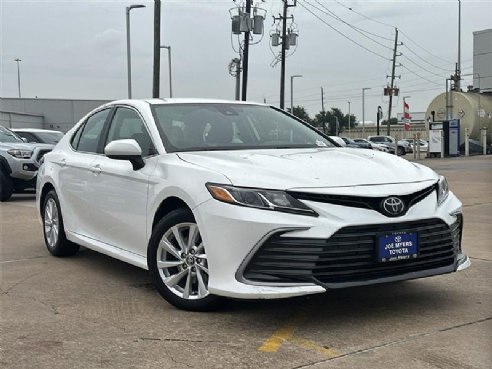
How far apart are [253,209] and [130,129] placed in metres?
1.94

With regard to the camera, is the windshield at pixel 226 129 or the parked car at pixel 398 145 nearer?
the windshield at pixel 226 129

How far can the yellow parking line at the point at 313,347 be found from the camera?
3.40m

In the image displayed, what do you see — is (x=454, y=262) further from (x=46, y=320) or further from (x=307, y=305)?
(x=46, y=320)

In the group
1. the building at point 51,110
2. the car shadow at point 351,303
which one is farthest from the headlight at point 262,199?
the building at point 51,110

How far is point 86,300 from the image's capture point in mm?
4621

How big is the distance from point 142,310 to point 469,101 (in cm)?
3286

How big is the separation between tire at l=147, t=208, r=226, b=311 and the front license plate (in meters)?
1.08

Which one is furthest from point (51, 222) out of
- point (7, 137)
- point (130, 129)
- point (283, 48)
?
point (283, 48)

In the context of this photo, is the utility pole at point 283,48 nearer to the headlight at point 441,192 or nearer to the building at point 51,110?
the building at point 51,110

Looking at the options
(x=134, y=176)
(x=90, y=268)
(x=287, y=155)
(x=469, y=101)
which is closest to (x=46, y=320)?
(x=134, y=176)

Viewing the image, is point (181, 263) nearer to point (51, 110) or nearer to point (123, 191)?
point (123, 191)

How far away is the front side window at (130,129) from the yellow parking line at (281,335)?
5.55 ft

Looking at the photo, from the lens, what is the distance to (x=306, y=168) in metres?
4.04

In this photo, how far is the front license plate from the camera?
12.4ft
